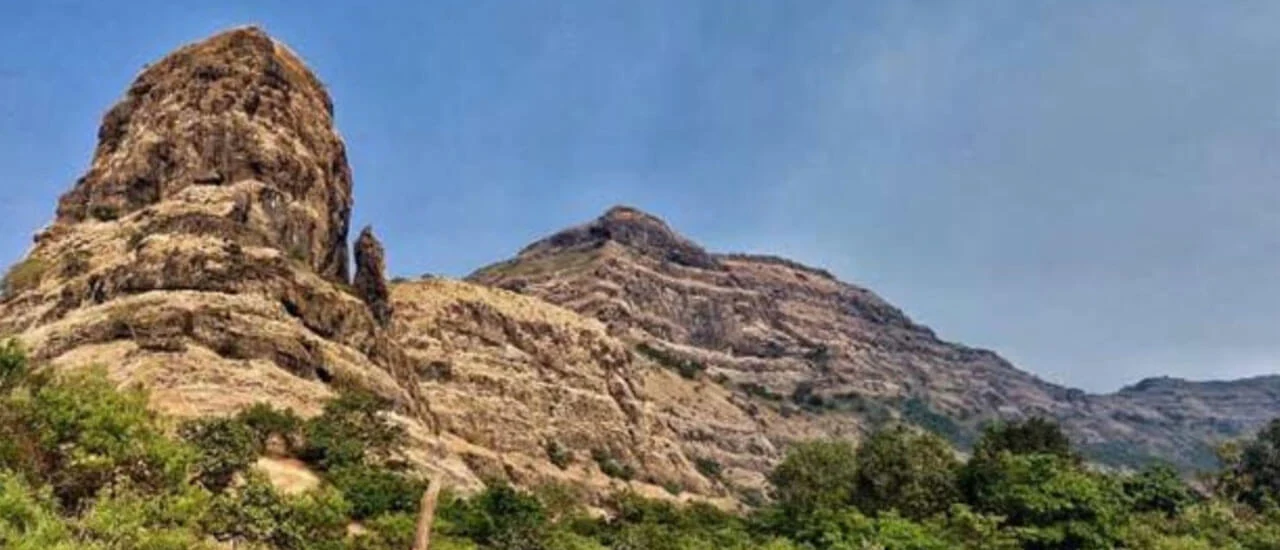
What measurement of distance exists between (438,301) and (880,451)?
5217 centimetres

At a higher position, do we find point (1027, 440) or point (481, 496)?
point (1027, 440)

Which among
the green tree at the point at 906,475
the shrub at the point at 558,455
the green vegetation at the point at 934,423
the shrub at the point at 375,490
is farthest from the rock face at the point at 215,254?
the green vegetation at the point at 934,423

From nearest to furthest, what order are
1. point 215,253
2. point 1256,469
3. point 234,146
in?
point 215,253 → point 1256,469 → point 234,146

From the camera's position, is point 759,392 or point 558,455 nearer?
point 558,455

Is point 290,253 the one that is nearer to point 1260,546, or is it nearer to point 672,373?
point 1260,546

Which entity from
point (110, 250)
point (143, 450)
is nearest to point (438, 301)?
point (110, 250)

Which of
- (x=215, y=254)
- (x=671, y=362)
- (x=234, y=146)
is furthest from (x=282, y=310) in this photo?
(x=671, y=362)

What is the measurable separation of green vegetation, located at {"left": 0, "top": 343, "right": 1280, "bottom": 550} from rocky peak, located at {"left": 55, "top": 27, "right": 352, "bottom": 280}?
77.2 ft

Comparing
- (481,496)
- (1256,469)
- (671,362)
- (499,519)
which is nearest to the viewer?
(499,519)

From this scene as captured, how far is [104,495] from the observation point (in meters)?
29.4

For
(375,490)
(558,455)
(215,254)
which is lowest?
(375,490)

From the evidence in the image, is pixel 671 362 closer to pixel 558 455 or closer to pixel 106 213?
pixel 558 455

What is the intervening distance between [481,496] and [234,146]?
123ft

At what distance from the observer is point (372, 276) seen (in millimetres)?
88562
